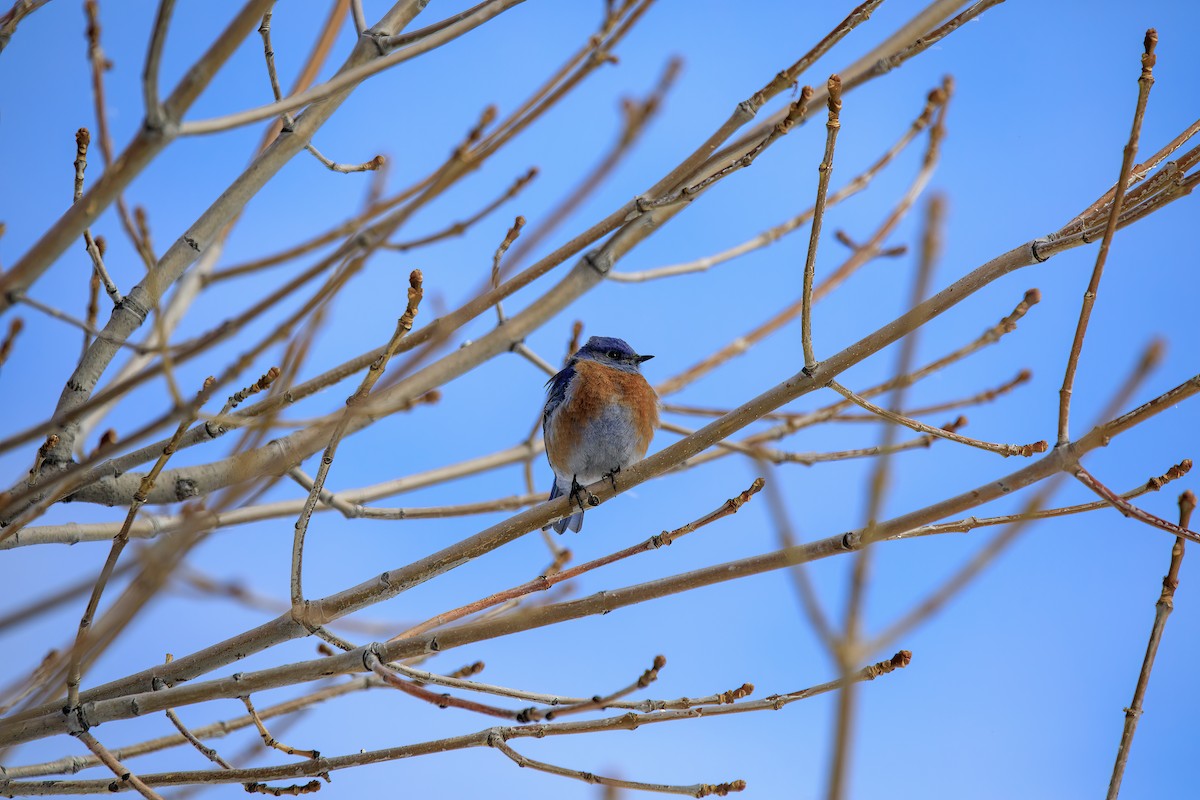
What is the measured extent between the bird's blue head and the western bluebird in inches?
10.2

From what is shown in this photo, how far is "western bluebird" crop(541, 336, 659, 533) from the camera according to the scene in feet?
13.4

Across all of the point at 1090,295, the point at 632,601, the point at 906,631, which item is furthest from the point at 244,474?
the point at 1090,295

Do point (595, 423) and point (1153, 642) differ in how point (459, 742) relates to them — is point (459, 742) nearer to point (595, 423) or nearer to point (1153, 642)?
point (1153, 642)

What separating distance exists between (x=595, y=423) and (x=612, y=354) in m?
0.64

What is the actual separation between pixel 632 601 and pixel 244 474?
0.95 metres

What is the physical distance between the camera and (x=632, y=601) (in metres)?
2.28

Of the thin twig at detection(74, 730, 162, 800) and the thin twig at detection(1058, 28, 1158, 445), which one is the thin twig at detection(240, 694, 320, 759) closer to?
the thin twig at detection(74, 730, 162, 800)

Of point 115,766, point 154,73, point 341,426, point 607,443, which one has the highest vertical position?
point 607,443

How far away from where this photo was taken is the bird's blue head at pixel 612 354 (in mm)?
4551

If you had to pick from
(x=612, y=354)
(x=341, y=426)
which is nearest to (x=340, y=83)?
(x=341, y=426)

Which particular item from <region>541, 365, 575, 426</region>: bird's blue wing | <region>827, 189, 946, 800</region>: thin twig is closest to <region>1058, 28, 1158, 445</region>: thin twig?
<region>827, 189, 946, 800</region>: thin twig

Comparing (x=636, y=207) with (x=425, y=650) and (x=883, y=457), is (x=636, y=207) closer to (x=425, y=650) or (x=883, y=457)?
(x=425, y=650)

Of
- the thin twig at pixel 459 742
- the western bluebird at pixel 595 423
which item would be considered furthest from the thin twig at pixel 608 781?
the western bluebird at pixel 595 423

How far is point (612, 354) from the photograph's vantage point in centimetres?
463
